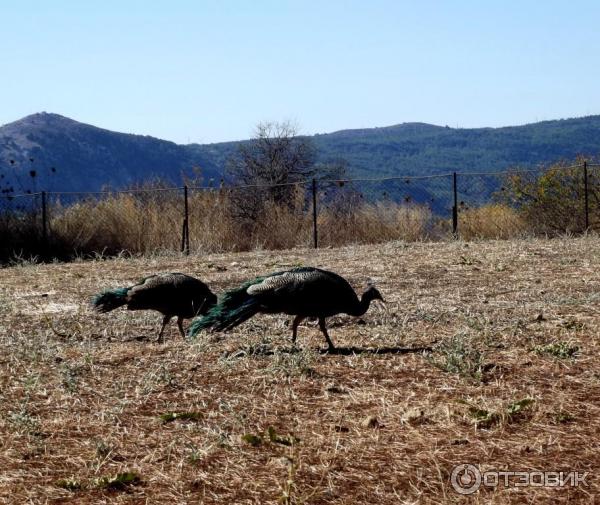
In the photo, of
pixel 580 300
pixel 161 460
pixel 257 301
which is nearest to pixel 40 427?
pixel 161 460

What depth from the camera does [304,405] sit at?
5633mm

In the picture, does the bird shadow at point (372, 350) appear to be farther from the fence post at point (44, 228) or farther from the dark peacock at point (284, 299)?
the fence post at point (44, 228)

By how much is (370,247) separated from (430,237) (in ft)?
11.9

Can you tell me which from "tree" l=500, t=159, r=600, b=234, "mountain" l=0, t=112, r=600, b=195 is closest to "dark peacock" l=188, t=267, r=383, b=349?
"tree" l=500, t=159, r=600, b=234

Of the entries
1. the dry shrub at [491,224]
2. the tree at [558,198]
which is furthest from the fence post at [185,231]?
the tree at [558,198]

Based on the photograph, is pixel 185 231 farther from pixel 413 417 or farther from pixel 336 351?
pixel 413 417

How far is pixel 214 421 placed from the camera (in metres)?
5.31

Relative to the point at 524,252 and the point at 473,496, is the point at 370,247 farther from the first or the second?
the point at 473,496

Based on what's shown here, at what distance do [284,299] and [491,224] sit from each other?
53.1 feet

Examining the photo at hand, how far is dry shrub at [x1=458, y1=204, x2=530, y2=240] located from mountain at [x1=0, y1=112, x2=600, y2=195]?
320 feet

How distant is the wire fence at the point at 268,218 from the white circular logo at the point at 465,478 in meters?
14.5

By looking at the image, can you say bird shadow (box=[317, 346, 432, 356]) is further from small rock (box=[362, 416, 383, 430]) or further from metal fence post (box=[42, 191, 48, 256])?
metal fence post (box=[42, 191, 48, 256])

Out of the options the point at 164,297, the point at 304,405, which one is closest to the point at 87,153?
the point at 164,297

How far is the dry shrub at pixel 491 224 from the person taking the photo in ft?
72.1
